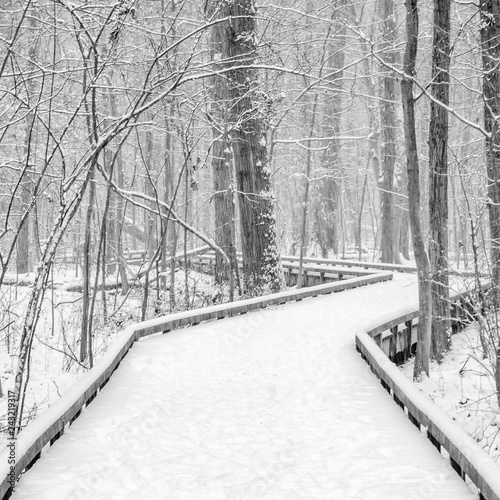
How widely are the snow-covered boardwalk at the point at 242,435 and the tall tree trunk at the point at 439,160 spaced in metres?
2.88

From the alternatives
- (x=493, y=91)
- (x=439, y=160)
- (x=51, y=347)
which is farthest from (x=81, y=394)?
(x=493, y=91)

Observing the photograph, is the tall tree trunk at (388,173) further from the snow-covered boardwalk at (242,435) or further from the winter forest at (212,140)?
the snow-covered boardwalk at (242,435)

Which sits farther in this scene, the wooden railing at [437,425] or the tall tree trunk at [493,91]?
the tall tree trunk at [493,91]

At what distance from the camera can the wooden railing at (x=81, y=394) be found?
4.58 m

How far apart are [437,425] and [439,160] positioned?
266 inches

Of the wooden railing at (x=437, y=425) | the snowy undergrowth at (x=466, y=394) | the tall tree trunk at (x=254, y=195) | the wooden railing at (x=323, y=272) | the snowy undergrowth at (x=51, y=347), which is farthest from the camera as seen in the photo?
the wooden railing at (x=323, y=272)

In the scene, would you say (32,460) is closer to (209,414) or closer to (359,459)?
(209,414)

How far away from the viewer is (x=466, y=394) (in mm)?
9992

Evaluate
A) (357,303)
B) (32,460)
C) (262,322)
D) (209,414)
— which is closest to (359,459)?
(209,414)

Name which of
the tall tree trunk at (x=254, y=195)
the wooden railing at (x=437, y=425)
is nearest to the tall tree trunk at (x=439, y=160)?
the wooden railing at (x=437, y=425)

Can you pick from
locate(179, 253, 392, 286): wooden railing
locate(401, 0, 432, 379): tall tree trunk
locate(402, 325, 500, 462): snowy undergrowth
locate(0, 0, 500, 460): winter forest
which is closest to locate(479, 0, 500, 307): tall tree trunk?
locate(0, 0, 500, 460): winter forest

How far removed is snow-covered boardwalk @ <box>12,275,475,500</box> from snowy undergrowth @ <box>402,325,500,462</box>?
168cm

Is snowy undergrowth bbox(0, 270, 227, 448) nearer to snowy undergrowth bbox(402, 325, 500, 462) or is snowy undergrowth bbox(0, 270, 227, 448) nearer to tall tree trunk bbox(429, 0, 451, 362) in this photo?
snowy undergrowth bbox(402, 325, 500, 462)

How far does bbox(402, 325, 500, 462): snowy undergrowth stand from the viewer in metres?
8.09
